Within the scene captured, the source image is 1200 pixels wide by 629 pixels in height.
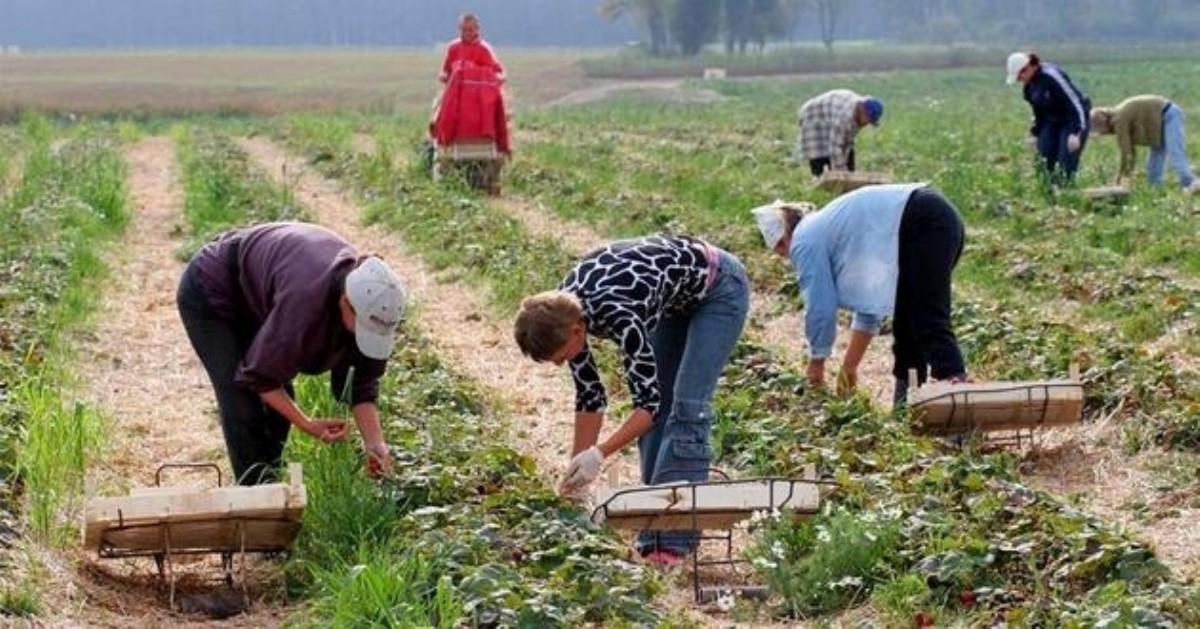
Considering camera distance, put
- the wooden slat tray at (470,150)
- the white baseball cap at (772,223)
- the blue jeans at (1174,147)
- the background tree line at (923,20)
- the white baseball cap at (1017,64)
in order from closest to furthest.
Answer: the white baseball cap at (772,223)
the white baseball cap at (1017,64)
the blue jeans at (1174,147)
the wooden slat tray at (470,150)
the background tree line at (923,20)

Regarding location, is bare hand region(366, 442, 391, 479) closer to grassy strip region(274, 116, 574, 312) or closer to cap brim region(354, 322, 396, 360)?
cap brim region(354, 322, 396, 360)

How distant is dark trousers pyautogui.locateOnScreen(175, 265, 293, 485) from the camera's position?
6.47 m

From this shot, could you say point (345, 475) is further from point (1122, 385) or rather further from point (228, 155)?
point (228, 155)

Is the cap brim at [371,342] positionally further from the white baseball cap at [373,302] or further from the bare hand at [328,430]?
the bare hand at [328,430]

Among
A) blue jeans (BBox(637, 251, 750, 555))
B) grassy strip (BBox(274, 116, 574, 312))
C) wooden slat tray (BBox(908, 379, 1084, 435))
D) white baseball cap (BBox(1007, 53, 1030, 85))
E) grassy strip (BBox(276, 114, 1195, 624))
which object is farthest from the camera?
white baseball cap (BBox(1007, 53, 1030, 85))

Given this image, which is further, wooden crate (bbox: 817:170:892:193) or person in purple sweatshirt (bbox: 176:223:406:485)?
wooden crate (bbox: 817:170:892:193)

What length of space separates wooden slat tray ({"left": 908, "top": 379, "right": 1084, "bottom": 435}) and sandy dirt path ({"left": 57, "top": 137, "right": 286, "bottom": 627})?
2.73 meters

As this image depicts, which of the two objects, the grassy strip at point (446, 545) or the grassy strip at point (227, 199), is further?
the grassy strip at point (227, 199)

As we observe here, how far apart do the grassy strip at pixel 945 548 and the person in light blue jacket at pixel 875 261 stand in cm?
75

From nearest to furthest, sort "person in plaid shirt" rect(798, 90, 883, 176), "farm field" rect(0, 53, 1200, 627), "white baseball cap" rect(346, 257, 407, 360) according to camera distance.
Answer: "farm field" rect(0, 53, 1200, 627) < "white baseball cap" rect(346, 257, 407, 360) < "person in plaid shirt" rect(798, 90, 883, 176)

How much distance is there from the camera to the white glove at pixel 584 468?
19.7 feet

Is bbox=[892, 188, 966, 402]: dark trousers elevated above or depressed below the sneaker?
above

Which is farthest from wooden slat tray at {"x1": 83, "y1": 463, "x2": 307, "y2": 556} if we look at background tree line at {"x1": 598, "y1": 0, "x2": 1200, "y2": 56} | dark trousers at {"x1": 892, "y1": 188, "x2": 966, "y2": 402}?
background tree line at {"x1": 598, "y1": 0, "x2": 1200, "y2": 56}

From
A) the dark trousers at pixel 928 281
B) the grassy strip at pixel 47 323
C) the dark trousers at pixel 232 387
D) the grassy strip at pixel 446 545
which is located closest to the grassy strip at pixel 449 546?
the grassy strip at pixel 446 545
